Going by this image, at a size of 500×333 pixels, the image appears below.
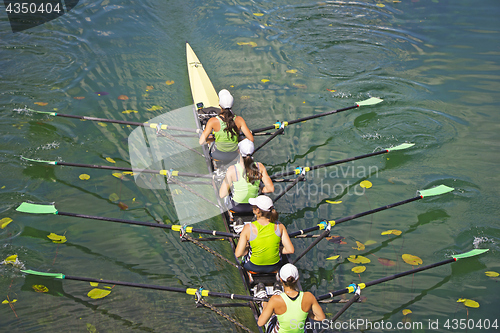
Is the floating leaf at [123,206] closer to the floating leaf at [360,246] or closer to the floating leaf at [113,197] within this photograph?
the floating leaf at [113,197]

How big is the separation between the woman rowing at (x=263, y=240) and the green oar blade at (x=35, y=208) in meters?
3.46

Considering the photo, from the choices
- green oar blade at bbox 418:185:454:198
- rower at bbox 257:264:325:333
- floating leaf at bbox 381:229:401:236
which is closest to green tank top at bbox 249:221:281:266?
rower at bbox 257:264:325:333

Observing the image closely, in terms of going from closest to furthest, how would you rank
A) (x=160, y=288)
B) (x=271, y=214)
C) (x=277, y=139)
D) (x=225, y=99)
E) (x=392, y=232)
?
(x=271, y=214) < (x=160, y=288) < (x=225, y=99) < (x=392, y=232) < (x=277, y=139)

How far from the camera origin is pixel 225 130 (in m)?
6.32

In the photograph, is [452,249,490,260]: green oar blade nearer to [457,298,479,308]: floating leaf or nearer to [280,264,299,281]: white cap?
[457,298,479,308]: floating leaf

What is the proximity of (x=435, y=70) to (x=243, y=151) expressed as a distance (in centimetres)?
869

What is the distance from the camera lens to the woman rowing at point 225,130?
20.4 ft

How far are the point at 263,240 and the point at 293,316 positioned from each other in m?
1.03

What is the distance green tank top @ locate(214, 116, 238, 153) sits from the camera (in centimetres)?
634

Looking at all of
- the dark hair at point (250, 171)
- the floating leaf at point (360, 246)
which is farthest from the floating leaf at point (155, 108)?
the floating leaf at point (360, 246)

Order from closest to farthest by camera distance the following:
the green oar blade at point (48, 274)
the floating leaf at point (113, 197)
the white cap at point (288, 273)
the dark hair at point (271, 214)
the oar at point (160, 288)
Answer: the white cap at point (288, 273), the dark hair at point (271, 214), the oar at point (160, 288), the green oar blade at point (48, 274), the floating leaf at point (113, 197)

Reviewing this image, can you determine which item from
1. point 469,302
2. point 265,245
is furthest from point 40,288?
point 469,302

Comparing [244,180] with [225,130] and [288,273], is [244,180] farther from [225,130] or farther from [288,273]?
[288,273]

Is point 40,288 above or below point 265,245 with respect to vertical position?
below
